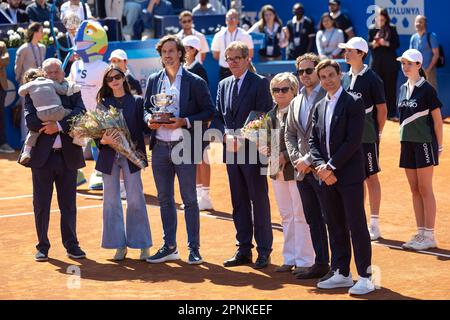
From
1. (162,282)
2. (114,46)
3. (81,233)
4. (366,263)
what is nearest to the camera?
(366,263)

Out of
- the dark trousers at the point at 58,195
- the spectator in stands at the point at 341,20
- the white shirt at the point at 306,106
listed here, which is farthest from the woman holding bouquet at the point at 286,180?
the spectator in stands at the point at 341,20

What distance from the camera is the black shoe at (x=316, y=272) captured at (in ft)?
34.0

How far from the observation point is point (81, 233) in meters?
12.9

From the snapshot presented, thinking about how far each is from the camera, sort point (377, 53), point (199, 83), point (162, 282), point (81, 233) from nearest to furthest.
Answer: point (162, 282)
point (199, 83)
point (81, 233)
point (377, 53)

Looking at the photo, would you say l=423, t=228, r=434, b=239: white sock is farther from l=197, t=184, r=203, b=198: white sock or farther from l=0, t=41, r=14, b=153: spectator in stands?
l=0, t=41, r=14, b=153: spectator in stands

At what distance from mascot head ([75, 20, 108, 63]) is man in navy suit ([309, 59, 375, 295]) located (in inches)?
239

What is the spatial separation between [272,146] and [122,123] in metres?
1.58

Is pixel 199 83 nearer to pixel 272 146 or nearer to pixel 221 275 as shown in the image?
pixel 272 146

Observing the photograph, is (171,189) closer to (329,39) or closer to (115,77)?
(115,77)

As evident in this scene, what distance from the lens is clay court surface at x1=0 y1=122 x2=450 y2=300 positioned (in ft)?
32.4

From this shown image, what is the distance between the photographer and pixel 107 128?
35.9 feet

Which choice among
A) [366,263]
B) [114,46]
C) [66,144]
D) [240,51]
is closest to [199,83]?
[240,51]

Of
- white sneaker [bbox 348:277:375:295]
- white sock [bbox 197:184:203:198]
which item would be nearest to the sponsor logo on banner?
white sock [bbox 197:184:203:198]

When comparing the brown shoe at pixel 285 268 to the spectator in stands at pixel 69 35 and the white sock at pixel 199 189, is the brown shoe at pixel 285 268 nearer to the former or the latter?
the white sock at pixel 199 189
